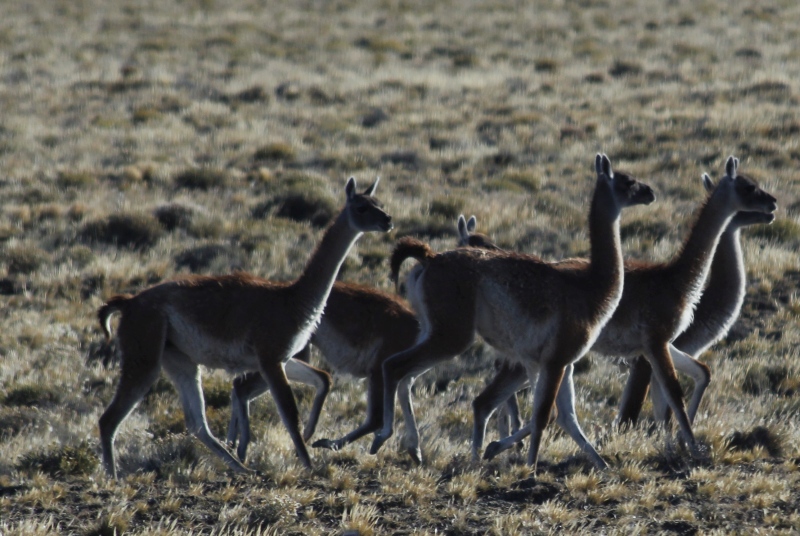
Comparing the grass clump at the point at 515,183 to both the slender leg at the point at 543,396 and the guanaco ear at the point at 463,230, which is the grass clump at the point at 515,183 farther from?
the slender leg at the point at 543,396

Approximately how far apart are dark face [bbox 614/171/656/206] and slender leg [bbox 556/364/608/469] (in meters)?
1.30

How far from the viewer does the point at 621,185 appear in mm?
7945

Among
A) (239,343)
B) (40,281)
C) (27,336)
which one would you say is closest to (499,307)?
(239,343)

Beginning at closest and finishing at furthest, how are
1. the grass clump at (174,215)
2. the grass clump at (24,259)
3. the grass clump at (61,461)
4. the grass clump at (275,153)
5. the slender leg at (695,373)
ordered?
the grass clump at (61,461), the slender leg at (695,373), the grass clump at (24,259), the grass clump at (174,215), the grass clump at (275,153)

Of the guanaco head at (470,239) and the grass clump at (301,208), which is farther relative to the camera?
the grass clump at (301,208)

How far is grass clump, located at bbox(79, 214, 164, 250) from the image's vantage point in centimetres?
1377

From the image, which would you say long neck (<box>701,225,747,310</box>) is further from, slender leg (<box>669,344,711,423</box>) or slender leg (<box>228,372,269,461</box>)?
slender leg (<box>228,372,269,461</box>)

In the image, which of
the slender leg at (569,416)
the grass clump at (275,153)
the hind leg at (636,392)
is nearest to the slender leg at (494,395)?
the slender leg at (569,416)

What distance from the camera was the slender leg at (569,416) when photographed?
7633mm

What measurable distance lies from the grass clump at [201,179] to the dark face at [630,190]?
370 inches

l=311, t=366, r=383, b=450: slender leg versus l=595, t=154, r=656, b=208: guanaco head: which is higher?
l=595, t=154, r=656, b=208: guanaco head

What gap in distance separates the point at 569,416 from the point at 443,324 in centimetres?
120

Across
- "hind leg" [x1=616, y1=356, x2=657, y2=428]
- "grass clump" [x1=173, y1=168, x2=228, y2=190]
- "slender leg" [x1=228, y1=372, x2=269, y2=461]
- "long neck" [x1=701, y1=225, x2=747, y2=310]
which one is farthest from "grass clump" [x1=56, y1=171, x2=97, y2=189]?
"long neck" [x1=701, y1=225, x2=747, y2=310]

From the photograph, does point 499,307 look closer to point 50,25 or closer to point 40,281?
point 40,281
